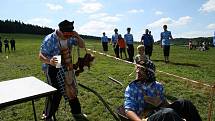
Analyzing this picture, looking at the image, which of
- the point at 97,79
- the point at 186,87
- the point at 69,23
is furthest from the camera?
the point at 97,79

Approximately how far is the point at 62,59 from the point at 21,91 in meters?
2.20

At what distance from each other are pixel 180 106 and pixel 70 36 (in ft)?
9.87

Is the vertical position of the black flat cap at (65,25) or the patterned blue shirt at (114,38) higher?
the black flat cap at (65,25)

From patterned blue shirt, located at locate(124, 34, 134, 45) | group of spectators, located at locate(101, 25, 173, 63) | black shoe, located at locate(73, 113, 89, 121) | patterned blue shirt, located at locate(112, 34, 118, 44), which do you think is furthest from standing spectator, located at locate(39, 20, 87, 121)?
patterned blue shirt, located at locate(112, 34, 118, 44)

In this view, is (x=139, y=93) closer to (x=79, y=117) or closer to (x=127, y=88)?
(x=127, y=88)

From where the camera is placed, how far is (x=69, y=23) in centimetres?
755

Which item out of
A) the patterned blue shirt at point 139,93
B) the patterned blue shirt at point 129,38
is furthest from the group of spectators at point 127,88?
the patterned blue shirt at point 129,38

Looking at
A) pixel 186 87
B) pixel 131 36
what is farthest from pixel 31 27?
pixel 186 87

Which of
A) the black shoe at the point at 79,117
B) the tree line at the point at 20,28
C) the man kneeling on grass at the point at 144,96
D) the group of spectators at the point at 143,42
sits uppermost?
the tree line at the point at 20,28

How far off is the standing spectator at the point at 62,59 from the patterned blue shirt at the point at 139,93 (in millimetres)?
1744

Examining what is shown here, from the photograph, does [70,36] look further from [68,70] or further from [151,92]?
[151,92]

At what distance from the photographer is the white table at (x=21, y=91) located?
5.26 m

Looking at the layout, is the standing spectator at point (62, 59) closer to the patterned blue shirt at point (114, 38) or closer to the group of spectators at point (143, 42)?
the group of spectators at point (143, 42)

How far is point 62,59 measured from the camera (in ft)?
25.5
